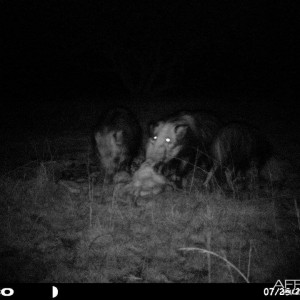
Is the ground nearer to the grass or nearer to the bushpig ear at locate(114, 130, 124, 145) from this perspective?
the grass

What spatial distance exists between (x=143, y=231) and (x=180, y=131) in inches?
97.0

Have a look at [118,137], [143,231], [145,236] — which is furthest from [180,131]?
[145,236]

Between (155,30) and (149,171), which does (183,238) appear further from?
(155,30)

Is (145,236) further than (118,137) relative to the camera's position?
No

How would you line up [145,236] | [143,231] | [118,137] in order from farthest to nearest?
[118,137] < [143,231] < [145,236]

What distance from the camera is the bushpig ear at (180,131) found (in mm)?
6773

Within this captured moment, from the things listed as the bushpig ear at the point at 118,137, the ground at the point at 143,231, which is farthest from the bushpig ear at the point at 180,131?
the bushpig ear at the point at 118,137

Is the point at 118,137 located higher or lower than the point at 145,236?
higher

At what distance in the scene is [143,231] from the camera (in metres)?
4.88

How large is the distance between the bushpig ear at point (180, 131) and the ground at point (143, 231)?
0.92m

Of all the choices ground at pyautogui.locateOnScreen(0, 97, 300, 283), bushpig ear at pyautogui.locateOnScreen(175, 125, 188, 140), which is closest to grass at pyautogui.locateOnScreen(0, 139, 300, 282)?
ground at pyautogui.locateOnScreen(0, 97, 300, 283)

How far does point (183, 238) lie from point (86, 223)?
138 cm

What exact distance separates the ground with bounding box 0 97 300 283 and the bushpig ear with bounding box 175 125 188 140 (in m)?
0.92

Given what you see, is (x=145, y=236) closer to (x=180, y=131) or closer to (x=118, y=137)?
(x=180, y=131)
